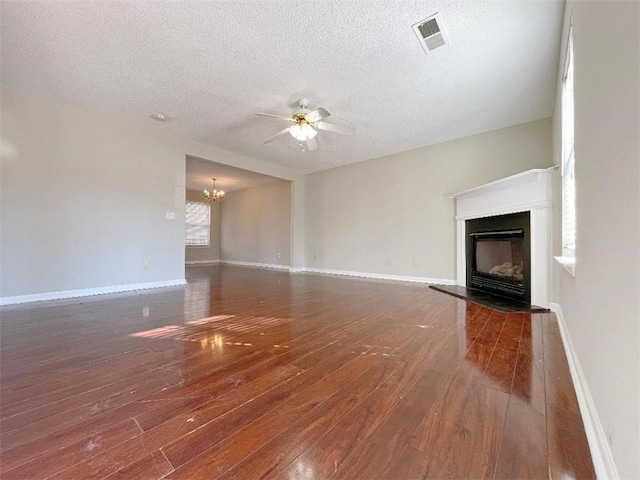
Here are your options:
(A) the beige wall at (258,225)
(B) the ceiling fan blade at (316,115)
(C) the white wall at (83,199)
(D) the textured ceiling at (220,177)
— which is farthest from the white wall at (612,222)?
(A) the beige wall at (258,225)

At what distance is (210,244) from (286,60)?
24.4 ft

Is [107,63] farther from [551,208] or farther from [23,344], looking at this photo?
[551,208]

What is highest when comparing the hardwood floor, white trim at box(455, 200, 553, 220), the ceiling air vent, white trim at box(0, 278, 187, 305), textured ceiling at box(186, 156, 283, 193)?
the ceiling air vent

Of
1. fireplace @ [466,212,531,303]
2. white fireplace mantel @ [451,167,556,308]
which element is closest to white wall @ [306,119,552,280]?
fireplace @ [466,212,531,303]

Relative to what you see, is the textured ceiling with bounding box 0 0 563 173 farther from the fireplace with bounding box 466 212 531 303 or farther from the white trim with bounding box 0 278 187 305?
the white trim with bounding box 0 278 187 305

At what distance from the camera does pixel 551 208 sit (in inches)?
116

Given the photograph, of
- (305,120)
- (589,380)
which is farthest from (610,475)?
(305,120)

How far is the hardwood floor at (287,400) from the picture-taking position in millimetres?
892

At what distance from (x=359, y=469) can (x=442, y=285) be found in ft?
13.2

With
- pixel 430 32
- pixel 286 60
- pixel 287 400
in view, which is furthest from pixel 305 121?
pixel 287 400

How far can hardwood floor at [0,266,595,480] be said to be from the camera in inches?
35.1

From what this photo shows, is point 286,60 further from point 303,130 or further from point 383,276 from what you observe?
point 383,276

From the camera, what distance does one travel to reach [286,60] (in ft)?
8.34

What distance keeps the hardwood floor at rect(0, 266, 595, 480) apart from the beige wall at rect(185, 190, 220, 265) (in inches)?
241
